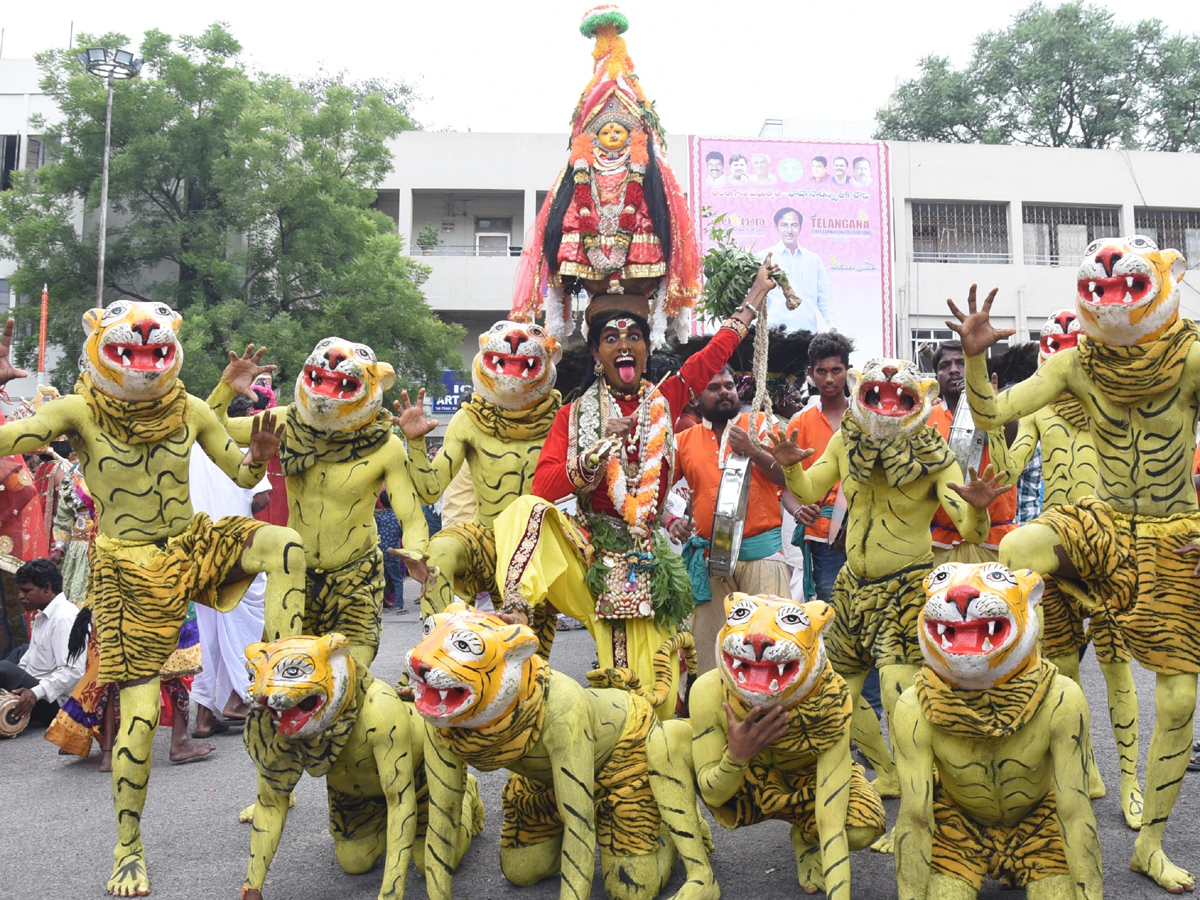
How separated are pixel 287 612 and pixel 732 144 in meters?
16.4

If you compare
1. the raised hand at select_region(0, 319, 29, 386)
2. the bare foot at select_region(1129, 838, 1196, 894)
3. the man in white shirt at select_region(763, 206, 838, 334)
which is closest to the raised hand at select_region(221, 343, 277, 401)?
the raised hand at select_region(0, 319, 29, 386)

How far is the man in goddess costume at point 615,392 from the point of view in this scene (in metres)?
4.71

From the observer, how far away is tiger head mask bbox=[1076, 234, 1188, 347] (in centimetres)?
398

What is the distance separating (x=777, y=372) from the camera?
729 centimetres

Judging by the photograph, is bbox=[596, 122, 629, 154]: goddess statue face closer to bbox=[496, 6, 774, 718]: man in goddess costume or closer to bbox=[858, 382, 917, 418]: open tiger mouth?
bbox=[496, 6, 774, 718]: man in goddess costume

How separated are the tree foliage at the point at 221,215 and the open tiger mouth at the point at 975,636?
17233 mm

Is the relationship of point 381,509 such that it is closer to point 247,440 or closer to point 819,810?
point 247,440

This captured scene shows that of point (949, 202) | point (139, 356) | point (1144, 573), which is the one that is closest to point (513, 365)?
point (139, 356)

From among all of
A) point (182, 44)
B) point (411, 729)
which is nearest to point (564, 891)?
point (411, 729)

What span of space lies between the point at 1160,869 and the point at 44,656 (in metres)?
6.56

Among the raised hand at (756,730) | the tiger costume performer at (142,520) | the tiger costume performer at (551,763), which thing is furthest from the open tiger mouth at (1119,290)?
the tiger costume performer at (142,520)

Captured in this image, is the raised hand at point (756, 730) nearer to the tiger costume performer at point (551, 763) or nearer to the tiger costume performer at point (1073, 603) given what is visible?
the tiger costume performer at point (551, 763)

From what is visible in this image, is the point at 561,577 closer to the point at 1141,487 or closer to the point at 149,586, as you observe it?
the point at 149,586

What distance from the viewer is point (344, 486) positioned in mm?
4723
